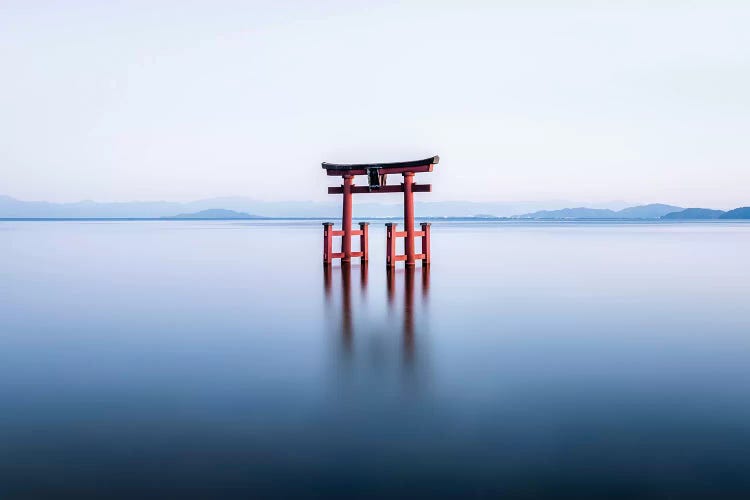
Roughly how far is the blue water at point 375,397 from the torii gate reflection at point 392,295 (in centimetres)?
9

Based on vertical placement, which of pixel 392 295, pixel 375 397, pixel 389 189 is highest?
pixel 389 189

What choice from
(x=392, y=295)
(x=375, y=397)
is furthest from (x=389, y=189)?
(x=375, y=397)

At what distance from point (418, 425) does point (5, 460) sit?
2999 mm

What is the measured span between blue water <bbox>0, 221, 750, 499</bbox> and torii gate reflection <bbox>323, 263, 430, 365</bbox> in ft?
0.31

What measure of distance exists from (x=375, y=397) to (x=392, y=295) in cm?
796

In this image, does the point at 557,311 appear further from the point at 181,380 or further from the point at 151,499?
the point at 151,499

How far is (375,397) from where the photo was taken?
624 cm

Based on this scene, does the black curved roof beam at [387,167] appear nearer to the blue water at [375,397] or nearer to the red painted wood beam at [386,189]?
the red painted wood beam at [386,189]

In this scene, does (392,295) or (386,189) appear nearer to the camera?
(392,295)

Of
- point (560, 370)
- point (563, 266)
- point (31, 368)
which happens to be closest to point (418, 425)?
point (560, 370)

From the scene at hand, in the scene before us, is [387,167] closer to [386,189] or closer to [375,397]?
[386,189]

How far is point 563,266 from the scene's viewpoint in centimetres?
2377

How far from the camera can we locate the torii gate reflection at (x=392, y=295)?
9.21m

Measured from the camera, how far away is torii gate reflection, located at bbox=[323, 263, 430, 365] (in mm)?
9211
